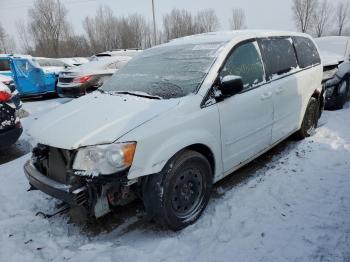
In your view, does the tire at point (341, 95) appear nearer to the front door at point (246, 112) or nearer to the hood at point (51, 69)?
the front door at point (246, 112)

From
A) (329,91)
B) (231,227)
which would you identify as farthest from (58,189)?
(329,91)

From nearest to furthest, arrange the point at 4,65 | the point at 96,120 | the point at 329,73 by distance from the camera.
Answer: the point at 96,120
the point at 329,73
the point at 4,65

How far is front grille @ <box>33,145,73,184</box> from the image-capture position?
9.43 ft

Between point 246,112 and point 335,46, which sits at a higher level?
point 335,46

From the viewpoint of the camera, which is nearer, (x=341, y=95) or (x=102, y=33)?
(x=341, y=95)

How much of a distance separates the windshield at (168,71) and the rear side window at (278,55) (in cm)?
80

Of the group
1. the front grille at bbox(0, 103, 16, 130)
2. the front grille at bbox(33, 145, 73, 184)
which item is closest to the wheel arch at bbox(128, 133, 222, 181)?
the front grille at bbox(33, 145, 73, 184)

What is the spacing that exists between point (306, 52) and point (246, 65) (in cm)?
188

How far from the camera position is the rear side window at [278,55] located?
13.5 ft

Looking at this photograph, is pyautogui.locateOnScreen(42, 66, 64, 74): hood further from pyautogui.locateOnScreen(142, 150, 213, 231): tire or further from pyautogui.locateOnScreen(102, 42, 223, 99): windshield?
pyautogui.locateOnScreen(142, 150, 213, 231): tire

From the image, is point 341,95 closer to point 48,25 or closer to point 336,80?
point 336,80

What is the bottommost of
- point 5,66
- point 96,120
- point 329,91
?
point 329,91

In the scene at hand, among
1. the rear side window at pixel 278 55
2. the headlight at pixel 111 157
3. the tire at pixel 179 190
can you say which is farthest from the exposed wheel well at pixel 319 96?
the headlight at pixel 111 157

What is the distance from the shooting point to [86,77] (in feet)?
31.6
